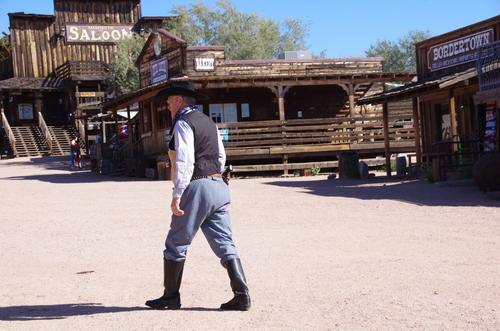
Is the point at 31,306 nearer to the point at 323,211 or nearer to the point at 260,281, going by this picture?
the point at 260,281

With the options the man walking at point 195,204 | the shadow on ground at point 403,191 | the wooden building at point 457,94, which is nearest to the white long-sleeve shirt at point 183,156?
the man walking at point 195,204

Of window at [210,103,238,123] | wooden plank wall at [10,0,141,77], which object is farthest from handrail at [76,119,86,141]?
window at [210,103,238,123]

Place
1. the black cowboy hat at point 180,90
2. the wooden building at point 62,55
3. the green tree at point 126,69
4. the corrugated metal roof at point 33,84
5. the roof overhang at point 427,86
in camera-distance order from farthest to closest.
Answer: the wooden building at point 62,55
the corrugated metal roof at point 33,84
the green tree at point 126,69
the roof overhang at point 427,86
the black cowboy hat at point 180,90

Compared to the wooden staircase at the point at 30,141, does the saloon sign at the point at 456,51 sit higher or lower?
higher

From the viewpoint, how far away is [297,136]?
21.7m

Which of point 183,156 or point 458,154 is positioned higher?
point 183,156

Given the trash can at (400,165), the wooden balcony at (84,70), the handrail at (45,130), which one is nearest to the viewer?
the trash can at (400,165)

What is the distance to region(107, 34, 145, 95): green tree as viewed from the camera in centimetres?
3562

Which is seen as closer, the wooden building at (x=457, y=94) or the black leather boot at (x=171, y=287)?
the black leather boot at (x=171, y=287)

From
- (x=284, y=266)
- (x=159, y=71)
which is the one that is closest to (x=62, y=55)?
(x=159, y=71)

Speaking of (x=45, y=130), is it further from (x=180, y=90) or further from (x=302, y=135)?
(x=180, y=90)

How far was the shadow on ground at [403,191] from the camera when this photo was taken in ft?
36.3

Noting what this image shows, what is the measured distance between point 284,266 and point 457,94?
38.3ft

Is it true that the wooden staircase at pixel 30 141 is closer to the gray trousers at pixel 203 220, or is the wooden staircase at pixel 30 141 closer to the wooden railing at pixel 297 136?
the wooden railing at pixel 297 136
